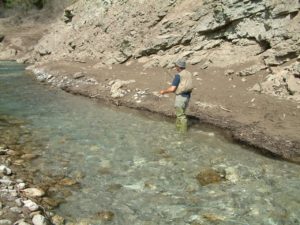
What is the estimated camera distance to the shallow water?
723cm

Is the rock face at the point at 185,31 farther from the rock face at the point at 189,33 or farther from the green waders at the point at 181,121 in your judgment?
the green waders at the point at 181,121

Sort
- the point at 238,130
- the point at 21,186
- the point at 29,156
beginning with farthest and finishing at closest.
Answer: the point at 238,130
the point at 29,156
the point at 21,186

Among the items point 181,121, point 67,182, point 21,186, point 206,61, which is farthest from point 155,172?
point 206,61

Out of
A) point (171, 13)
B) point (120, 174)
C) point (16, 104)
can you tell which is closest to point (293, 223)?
point (120, 174)

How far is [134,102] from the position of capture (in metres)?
16.1

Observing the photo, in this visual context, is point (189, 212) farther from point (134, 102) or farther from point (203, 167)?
point (134, 102)

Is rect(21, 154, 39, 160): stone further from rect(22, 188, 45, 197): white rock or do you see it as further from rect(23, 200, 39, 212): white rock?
rect(23, 200, 39, 212): white rock

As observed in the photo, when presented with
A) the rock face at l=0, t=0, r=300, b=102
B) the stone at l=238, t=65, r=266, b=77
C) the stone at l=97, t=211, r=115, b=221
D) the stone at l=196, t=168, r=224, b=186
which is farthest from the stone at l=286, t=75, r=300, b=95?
the stone at l=97, t=211, r=115, b=221

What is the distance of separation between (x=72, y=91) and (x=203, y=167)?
37.8 ft

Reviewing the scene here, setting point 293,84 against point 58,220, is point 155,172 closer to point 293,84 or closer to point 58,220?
point 58,220

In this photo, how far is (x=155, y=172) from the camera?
29.9ft

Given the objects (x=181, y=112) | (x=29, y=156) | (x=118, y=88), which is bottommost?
(x=29, y=156)

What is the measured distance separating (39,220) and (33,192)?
1.50 m

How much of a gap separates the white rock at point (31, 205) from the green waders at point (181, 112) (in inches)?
245
